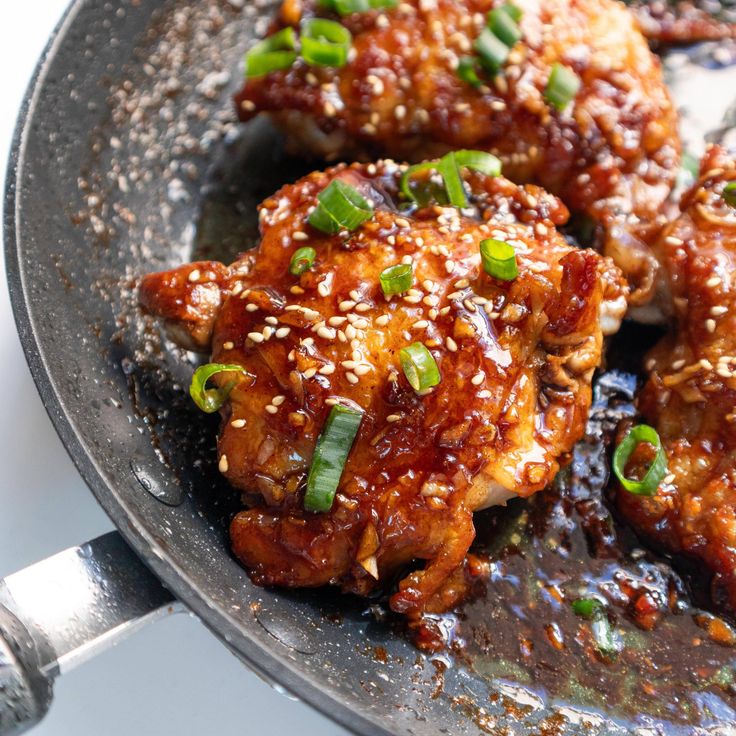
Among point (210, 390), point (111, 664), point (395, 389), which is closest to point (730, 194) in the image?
point (395, 389)

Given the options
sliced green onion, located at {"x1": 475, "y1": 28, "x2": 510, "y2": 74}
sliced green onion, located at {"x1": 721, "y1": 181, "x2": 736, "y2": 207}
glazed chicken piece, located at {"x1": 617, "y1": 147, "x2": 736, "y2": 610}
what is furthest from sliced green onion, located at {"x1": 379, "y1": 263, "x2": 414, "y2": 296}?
sliced green onion, located at {"x1": 721, "y1": 181, "x2": 736, "y2": 207}

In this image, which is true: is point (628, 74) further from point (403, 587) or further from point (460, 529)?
point (403, 587)

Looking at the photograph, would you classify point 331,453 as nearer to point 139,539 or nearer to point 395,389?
point 395,389

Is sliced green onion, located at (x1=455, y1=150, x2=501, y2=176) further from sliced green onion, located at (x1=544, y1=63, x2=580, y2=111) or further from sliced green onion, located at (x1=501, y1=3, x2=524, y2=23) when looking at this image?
sliced green onion, located at (x1=501, y1=3, x2=524, y2=23)

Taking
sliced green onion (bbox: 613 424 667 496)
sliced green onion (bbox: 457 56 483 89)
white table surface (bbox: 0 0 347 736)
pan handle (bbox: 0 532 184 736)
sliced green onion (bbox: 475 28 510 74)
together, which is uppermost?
sliced green onion (bbox: 475 28 510 74)

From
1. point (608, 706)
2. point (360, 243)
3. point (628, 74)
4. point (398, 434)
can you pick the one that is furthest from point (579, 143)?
point (608, 706)
